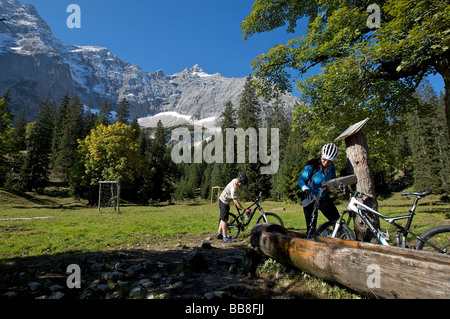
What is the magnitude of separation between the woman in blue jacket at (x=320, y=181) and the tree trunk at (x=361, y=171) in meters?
0.35

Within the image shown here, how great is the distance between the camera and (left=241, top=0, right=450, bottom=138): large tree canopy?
5.62 meters

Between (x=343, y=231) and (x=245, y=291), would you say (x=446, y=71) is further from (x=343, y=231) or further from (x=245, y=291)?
(x=245, y=291)

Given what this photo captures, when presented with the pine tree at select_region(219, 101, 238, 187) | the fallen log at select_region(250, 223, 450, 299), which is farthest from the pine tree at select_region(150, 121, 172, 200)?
the fallen log at select_region(250, 223, 450, 299)

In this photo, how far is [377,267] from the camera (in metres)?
2.53

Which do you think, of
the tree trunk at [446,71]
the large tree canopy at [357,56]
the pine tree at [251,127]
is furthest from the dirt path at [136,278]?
the pine tree at [251,127]

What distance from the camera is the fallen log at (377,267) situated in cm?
212

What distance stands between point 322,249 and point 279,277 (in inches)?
57.2

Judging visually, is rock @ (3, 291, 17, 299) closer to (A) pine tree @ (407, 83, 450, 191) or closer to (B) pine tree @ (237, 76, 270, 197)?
(B) pine tree @ (237, 76, 270, 197)

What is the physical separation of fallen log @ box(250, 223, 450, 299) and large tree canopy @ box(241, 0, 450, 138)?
5170 mm

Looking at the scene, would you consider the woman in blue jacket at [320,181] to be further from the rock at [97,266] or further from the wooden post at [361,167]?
the rock at [97,266]

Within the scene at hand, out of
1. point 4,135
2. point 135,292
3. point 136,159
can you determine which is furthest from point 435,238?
point 4,135

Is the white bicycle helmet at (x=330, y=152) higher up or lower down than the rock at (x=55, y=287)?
higher up

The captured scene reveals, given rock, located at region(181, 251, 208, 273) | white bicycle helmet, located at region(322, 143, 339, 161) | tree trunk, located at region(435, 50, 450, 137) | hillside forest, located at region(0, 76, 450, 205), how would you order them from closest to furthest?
1. rock, located at region(181, 251, 208, 273)
2. white bicycle helmet, located at region(322, 143, 339, 161)
3. tree trunk, located at region(435, 50, 450, 137)
4. hillside forest, located at region(0, 76, 450, 205)

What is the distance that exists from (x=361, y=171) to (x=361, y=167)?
0.09 m
